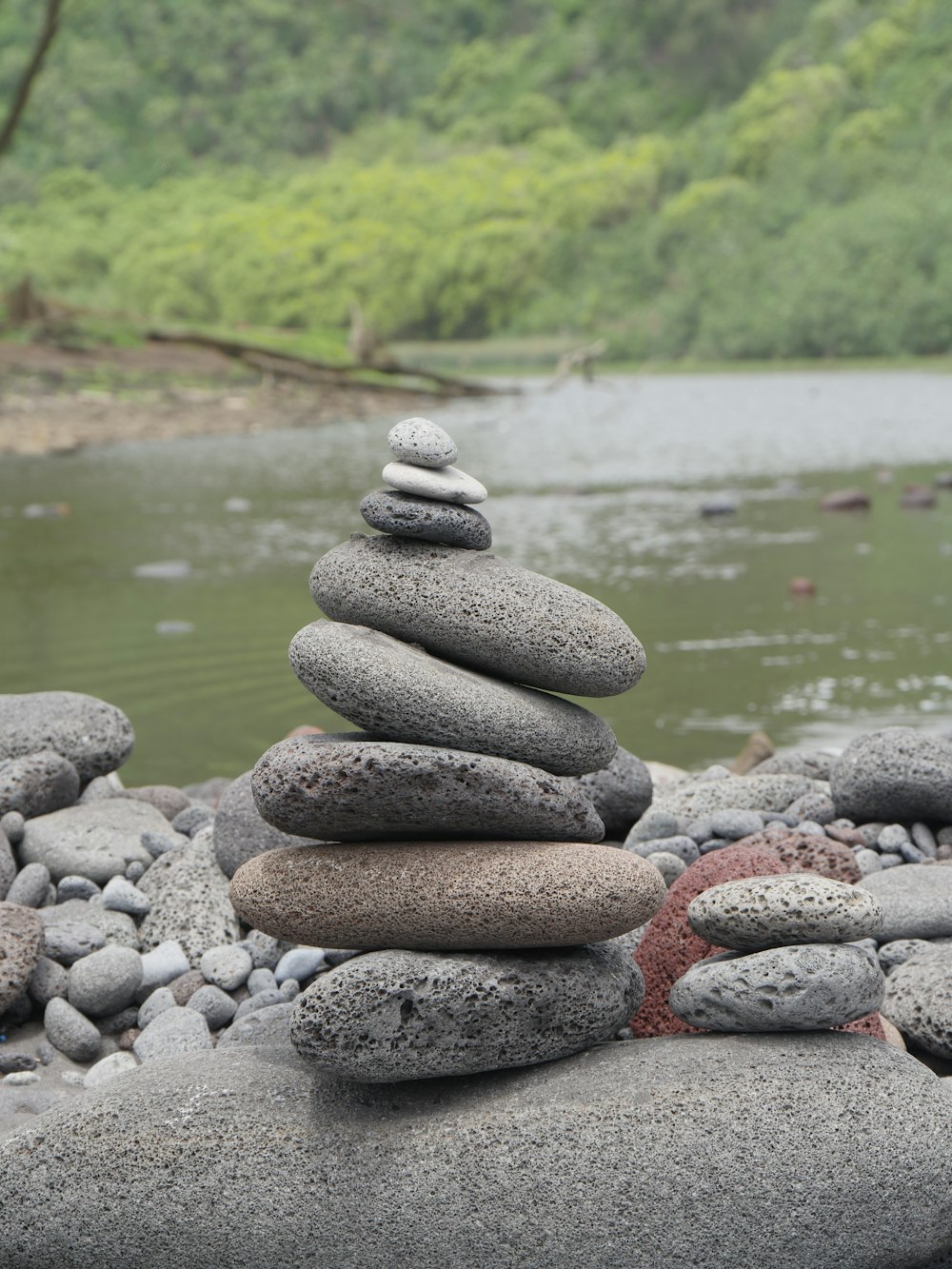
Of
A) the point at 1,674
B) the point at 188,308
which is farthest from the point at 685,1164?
the point at 188,308

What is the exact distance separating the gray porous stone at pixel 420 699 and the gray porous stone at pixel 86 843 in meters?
2.07

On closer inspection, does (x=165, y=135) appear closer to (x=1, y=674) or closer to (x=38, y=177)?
(x=38, y=177)

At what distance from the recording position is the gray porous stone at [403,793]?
12.4 feet

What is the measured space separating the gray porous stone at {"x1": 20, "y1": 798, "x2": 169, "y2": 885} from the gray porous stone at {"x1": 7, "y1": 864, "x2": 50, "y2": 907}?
21 centimetres

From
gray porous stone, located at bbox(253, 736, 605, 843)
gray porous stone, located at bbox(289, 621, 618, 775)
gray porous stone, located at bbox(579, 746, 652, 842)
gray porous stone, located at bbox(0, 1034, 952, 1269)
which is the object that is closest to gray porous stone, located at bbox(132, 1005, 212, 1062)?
gray porous stone, located at bbox(0, 1034, 952, 1269)

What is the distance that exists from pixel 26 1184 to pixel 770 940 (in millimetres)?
2059

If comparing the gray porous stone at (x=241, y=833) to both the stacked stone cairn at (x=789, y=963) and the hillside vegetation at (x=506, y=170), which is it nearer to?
the stacked stone cairn at (x=789, y=963)

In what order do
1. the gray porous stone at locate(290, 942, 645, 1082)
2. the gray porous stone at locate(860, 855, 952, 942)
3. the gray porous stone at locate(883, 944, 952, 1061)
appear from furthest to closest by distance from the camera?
the gray porous stone at locate(860, 855, 952, 942) < the gray porous stone at locate(883, 944, 952, 1061) < the gray porous stone at locate(290, 942, 645, 1082)

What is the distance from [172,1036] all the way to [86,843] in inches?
53.7

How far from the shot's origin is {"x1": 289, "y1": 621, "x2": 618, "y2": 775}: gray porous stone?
3971 mm

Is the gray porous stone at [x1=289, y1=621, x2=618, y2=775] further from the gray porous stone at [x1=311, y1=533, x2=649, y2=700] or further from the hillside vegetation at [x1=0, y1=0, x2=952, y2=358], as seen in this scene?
the hillside vegetation at [x1=0, y1=0, x2=952, y2=358]

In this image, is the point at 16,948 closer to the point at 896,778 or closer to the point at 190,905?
the point at 190,905

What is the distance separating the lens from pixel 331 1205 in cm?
362

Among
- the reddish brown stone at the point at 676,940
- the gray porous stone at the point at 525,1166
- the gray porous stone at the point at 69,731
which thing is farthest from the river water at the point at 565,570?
the gray porous stone at the point at 525,1166
